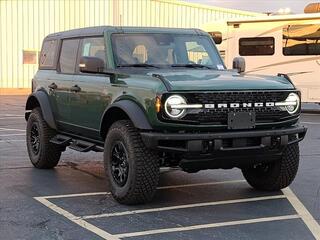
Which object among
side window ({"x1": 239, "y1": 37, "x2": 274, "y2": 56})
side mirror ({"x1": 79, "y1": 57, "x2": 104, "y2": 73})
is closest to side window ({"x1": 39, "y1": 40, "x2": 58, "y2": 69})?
side mirror ({"x1": 79, "y1": 57, "x2": 104, "y2": 73})

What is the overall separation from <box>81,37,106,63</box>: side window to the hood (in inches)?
39.6

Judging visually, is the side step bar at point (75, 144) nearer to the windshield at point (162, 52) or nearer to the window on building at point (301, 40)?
the windshield at point (162, 52)

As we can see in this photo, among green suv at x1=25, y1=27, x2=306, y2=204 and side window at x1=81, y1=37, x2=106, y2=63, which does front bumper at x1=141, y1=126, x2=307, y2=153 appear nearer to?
green suv at x1=25, y1=27, x2=306, y2=204

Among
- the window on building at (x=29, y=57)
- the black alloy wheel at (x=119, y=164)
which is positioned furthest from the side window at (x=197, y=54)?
the window on building at (x=29, y=57)

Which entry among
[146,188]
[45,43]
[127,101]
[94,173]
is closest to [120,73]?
[127,101]

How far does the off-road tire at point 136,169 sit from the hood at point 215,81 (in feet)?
2.33

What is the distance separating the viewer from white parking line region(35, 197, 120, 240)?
5.54 metres

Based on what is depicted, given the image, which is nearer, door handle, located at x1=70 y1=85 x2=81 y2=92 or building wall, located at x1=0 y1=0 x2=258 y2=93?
door handle, located at x1=70 y1=85 x2=81 y2=92

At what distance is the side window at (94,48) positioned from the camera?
301 inches

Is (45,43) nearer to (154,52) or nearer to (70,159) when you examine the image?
(70,159)

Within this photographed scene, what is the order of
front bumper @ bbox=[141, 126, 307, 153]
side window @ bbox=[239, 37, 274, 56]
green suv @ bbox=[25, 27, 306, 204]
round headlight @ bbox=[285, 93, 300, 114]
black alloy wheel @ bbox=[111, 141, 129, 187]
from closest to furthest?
front bumper @ bbox=[141, 126, 307, 153], green suv @ bbox=[25, 27, 306, 204], black alloy wheel @ bbox=[111, 141, 129, 187], round headlight @ bbox=[285, 93, 300, 114], side window @ bbox=[239, 37, 274, 56]

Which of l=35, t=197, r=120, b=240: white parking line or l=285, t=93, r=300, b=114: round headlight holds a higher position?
l=285, t=93, r=300, b=114: round headlight

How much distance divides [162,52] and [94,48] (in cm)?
92

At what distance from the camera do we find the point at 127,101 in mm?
6641
